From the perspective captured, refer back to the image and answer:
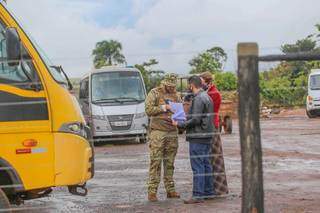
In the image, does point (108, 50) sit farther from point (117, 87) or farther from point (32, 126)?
point (32, 126)

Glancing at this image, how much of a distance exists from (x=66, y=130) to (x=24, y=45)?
0.94 m

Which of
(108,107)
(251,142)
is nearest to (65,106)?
(251,142)

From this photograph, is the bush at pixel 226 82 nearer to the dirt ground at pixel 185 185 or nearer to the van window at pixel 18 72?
the dirt ground at pixel 185 185

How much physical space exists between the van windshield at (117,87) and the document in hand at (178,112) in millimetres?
10977

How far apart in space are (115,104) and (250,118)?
1590 cm

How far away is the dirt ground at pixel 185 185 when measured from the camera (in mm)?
8711

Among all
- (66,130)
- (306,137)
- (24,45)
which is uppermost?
(24,45)

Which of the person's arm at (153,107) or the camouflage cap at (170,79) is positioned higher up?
the camouflage cap at (170,79)

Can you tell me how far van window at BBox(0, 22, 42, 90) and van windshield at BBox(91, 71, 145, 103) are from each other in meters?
13.6

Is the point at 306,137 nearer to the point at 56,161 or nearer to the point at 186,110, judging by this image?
the point at 186,110

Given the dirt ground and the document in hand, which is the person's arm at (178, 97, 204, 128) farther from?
the dirt ground

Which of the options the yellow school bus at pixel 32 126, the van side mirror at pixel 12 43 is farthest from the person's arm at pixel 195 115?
the van side mirror at pixel 12 43

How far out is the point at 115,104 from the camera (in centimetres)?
1998

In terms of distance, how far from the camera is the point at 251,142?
422 cm
